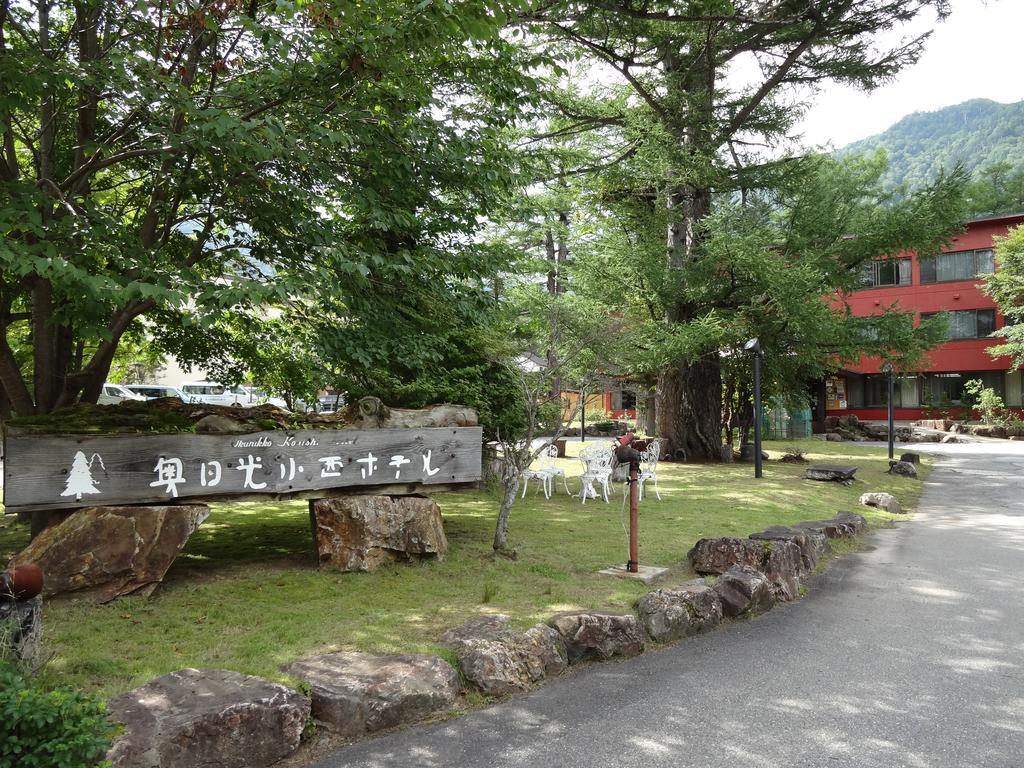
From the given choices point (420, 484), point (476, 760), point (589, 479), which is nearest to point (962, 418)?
point (589, 479)

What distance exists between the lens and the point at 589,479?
11180mm

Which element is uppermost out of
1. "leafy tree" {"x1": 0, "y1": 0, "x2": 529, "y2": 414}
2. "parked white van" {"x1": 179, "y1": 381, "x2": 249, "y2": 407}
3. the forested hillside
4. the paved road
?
the forested hillside

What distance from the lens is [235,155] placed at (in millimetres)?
4867

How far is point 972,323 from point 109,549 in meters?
40.0

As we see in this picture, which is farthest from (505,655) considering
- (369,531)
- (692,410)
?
(692,410)

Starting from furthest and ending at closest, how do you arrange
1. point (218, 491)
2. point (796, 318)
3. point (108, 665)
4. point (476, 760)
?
point (796, 318), point (218, 491), point (108, 665), point (476, 760)

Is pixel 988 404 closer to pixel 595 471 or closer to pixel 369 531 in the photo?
pixel 595 471

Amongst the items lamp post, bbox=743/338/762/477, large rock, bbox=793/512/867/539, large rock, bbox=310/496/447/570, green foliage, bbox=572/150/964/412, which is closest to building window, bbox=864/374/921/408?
green foliage, bbox=572/150/964/412

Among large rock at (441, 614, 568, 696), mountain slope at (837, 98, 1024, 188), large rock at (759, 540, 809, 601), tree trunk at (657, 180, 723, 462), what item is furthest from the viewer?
mountain slope at (837, 98, 1024, 188)

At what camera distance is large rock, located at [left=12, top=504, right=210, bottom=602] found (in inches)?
193

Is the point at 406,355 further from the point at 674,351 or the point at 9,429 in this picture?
the point at 674,351

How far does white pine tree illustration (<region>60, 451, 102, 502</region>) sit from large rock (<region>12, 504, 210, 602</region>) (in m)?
0.16

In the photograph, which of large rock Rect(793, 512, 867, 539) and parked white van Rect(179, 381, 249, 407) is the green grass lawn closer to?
large rock Rect(793, 512, 867, 539)

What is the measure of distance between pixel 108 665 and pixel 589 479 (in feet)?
26.7
